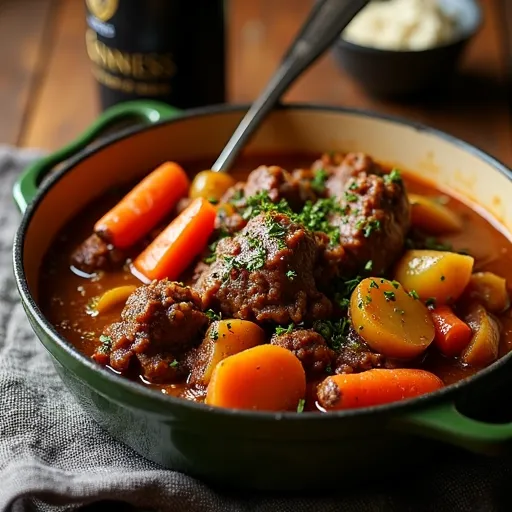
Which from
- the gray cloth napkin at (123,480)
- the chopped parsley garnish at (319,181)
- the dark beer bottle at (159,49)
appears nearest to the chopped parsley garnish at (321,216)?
the chopped parsley garnish at (319,181)

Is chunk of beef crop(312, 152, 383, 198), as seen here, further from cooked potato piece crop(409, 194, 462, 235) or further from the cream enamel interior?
the cream enamel interior

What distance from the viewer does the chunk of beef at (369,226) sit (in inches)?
101

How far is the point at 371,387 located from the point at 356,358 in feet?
0.57

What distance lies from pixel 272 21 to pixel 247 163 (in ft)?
6.38

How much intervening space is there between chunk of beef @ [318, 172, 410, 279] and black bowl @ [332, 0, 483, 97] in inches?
59.3

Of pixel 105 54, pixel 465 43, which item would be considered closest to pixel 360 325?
pixel 105 54

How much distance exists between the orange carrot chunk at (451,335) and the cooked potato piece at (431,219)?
56 cm

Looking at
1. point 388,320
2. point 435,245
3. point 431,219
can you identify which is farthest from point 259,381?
point 431,219

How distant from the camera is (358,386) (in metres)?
2.17

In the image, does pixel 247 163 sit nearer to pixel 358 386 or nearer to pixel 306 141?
pixel 306 141

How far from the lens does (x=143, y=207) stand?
2904mm

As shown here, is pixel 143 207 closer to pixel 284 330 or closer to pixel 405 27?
pixel 284 330

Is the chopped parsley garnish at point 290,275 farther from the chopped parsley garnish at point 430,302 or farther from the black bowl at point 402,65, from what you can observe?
the black bowl at point 402,65

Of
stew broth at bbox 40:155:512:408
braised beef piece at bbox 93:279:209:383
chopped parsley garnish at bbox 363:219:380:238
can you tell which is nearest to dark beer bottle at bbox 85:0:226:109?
stew broth at bbox 40:155:512:408
